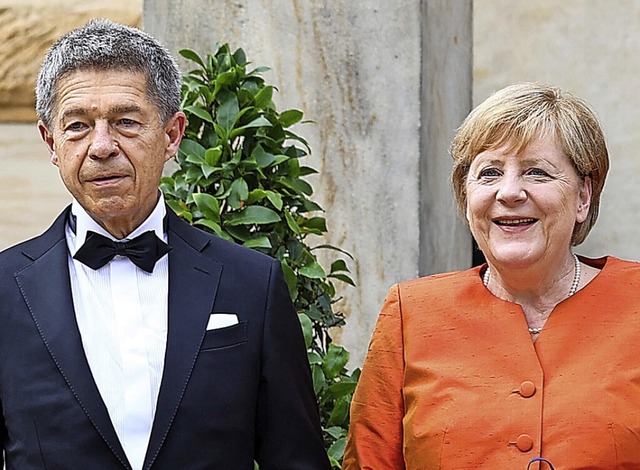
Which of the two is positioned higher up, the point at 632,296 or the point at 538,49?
the point at 538,49

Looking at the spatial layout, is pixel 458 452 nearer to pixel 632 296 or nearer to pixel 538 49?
pixel 632 296

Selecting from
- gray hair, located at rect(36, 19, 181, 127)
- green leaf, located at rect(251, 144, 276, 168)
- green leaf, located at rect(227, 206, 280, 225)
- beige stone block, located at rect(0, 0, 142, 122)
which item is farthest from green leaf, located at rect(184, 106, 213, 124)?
beige stone block, located at rect(0, 0, 142, 122)

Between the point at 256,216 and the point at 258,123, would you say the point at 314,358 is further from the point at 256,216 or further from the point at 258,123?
the point at 258,123

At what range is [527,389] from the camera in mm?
2797

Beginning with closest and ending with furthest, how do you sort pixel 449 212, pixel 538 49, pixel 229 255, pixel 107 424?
pixel 107 424
pixel 229 255
pixel 449 212
pixel 538 49

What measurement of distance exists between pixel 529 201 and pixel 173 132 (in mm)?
713

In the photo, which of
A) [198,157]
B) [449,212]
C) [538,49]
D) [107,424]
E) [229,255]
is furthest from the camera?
[538,49]

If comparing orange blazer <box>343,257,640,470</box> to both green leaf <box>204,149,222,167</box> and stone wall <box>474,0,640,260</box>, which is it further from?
stone wall <box>474,0,640,260</box>

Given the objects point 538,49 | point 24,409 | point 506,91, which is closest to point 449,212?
point 538,49

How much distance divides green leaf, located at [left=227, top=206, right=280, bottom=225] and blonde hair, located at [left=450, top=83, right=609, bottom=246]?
48 centimetres

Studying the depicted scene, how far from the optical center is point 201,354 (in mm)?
2748

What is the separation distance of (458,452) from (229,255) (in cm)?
60

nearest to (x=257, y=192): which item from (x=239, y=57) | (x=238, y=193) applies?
(x=238, y=193)

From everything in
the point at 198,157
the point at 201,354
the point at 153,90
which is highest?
the point at 153,90
